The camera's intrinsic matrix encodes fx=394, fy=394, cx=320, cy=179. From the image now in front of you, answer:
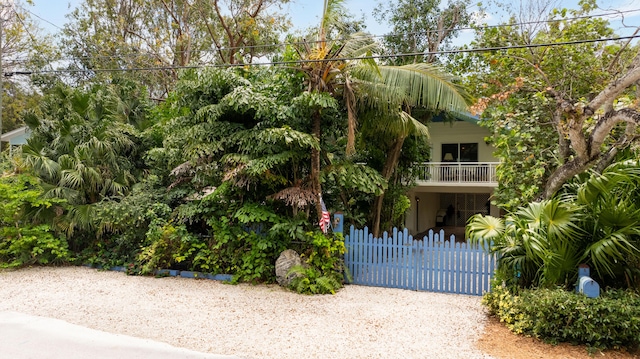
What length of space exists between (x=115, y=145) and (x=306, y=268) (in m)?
6.00

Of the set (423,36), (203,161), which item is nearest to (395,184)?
(203,161)

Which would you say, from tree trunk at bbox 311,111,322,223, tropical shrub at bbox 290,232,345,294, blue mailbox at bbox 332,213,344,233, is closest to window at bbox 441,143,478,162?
blue mailbox at bbox 332,213,344,233

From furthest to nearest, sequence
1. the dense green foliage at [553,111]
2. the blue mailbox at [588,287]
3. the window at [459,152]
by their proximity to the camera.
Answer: the window at [459,152]
the dense green foliage at [553,111]
the blue mailbox at [588,287]

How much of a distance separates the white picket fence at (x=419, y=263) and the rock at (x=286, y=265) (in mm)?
1130

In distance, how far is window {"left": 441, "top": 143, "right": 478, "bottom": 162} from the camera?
15.6 m

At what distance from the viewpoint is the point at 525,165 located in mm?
7426

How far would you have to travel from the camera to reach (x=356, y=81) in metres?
7.59

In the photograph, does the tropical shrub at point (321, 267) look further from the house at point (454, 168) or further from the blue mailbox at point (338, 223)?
the house at point (454, 168)

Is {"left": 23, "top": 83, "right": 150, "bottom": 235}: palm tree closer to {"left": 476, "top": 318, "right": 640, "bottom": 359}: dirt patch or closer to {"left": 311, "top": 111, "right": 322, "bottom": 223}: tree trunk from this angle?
{"left": 311, "top": 111, "right": 322, "bottom": 223}: tree trunk

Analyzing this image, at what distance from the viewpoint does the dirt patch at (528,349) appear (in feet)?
14.9

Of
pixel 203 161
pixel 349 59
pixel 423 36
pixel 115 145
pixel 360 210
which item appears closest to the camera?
pixel 349 59

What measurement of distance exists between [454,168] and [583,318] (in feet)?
34.5

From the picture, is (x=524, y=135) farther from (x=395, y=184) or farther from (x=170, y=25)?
(x=170, y=25)

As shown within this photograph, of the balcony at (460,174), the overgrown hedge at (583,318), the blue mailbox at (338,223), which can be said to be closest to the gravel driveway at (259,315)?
the overgrown hedge at (583,318)
